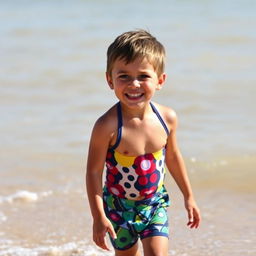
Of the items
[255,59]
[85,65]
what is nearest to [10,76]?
[85,65]

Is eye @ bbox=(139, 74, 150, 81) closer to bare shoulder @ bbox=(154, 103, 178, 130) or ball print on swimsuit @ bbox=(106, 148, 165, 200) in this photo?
bare shoulder @ bbox=(154, 103, 178, 130)

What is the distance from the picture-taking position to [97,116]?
7297 millimetres

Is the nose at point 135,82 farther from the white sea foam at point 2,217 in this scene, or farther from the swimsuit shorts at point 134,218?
the white sea foam at point 2,217

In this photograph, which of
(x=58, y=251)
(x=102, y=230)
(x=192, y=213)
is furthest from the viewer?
(x=58, y=251)

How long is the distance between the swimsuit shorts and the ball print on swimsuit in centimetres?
3

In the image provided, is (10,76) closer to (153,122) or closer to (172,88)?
(172,88)

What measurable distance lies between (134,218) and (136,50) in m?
0.77

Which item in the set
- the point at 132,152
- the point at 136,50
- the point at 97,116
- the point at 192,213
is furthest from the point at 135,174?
the point at 97,116

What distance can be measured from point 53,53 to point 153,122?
7.40m

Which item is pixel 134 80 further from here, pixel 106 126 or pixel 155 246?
pixel 155 246

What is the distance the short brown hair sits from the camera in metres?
3.30

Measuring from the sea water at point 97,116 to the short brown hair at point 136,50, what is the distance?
1.39 meters

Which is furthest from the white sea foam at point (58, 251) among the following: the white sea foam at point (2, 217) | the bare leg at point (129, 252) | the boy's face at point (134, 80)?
the boy's face at point (134, 80)

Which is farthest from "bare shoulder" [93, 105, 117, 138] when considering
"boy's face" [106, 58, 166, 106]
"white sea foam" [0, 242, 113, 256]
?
"white sea foam" [0, 242, 113, 256]
